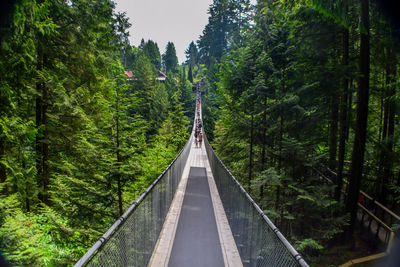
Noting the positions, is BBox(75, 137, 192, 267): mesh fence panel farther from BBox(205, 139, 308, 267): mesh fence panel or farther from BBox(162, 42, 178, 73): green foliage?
BBox(162, 42, 178, 73): green foliage

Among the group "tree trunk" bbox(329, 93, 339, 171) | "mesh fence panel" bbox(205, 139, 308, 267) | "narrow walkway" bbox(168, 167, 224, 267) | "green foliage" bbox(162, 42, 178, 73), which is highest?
"green foliage" bbox(162, 42, 178, 73)

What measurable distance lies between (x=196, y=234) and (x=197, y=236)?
97 millimetres

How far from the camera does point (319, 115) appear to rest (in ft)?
21.0

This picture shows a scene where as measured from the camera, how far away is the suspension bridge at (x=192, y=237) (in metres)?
2.33

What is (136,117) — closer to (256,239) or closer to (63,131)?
(63,131)

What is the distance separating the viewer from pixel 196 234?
524cm

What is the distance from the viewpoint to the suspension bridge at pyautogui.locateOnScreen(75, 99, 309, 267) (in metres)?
2.33

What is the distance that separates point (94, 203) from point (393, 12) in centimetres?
849

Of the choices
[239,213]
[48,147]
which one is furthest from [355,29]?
[48,147]

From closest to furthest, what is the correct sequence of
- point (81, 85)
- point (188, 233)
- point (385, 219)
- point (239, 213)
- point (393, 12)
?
1. point (393, 12)
2. point (239, 213)
3. point (188, 233)
4. point (81, 85)
5. point (385, 219)

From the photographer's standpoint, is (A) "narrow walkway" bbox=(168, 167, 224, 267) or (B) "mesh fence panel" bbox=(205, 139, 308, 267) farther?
(A) "narrow walkway" bbox=(168, 167, 224, 267)

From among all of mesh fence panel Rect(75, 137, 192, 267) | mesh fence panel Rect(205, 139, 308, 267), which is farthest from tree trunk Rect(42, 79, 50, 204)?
mesh fence panel Rect(205, 139, 308, 267)

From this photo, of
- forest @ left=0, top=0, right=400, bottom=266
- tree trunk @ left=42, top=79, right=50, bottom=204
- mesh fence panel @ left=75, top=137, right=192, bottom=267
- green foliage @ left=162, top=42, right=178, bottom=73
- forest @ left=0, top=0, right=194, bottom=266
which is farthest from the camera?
green foliage @ left=162, top=42, right=178, bottom=73

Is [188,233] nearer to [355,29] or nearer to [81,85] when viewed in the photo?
[81,85]
